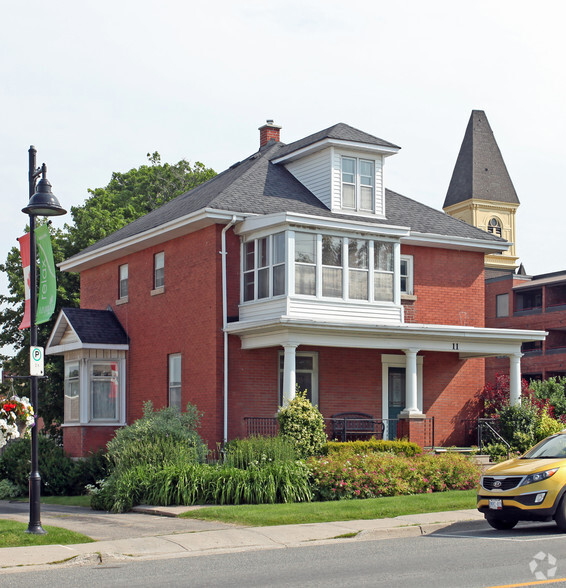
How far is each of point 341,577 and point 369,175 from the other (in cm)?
1825

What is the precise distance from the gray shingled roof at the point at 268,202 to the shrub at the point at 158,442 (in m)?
5.95

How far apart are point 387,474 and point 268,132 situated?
52.9ft

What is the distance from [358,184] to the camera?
27094mm

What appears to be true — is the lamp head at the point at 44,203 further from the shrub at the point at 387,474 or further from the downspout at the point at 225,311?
the downspout at the point at 225,311

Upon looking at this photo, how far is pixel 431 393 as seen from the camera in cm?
2816

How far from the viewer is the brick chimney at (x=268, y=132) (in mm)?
32719

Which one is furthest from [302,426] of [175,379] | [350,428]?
[175,379]

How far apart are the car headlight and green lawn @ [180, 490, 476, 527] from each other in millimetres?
3357

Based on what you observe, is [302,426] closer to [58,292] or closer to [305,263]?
[305,263]

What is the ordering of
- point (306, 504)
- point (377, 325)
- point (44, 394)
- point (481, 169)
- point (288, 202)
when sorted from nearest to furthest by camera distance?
point (306, 504) → point (377, 325) → point (288, 202) → point (44, 394) → point (481, 169)

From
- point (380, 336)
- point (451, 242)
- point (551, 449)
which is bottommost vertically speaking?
point (551, 449)

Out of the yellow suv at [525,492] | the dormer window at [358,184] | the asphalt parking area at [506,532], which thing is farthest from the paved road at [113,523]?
the dormer window at [358,184]

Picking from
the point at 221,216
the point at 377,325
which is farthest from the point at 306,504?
the point at 221,216

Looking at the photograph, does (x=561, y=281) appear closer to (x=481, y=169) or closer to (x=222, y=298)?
(x=481, y=169)
